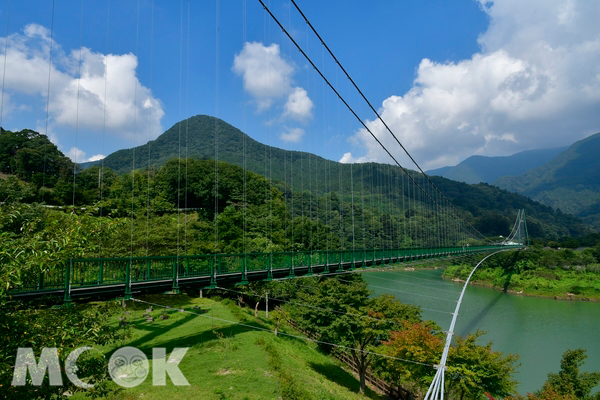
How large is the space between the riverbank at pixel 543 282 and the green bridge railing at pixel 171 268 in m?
36.5

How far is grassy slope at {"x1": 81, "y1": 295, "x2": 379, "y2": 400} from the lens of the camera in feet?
27.9

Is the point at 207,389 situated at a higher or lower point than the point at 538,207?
lower

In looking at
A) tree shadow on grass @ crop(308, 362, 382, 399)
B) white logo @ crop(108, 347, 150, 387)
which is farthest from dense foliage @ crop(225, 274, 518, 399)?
white logo @ crop(108, 347, 150, 387)

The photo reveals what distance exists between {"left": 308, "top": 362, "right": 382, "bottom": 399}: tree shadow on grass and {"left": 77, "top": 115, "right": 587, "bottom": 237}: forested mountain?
30366 mm

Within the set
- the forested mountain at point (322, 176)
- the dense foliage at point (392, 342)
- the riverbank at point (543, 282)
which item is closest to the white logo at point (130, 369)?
the dense foliage at point (392, 342)

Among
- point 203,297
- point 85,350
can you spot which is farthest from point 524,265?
point 85,350

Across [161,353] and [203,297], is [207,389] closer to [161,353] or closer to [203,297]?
[161,353]

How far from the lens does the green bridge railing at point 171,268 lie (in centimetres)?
719

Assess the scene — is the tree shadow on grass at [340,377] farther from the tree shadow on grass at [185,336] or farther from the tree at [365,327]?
the tree shadow on grass at [185,336]

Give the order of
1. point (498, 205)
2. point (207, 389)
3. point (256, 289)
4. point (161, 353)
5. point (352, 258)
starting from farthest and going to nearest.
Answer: point (498, 205) < point (256, 289) < point (352, 258) < point (161, 353) < point (207, 389)

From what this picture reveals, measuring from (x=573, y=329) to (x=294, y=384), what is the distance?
26.2 meters

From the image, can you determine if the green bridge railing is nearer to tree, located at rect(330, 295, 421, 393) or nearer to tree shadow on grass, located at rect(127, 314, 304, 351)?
tree, located at rect(330, 295, 421, 393)

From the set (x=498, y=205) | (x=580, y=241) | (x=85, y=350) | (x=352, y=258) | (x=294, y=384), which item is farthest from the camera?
(x=498, y=205)

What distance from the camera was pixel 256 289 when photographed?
18.9m
